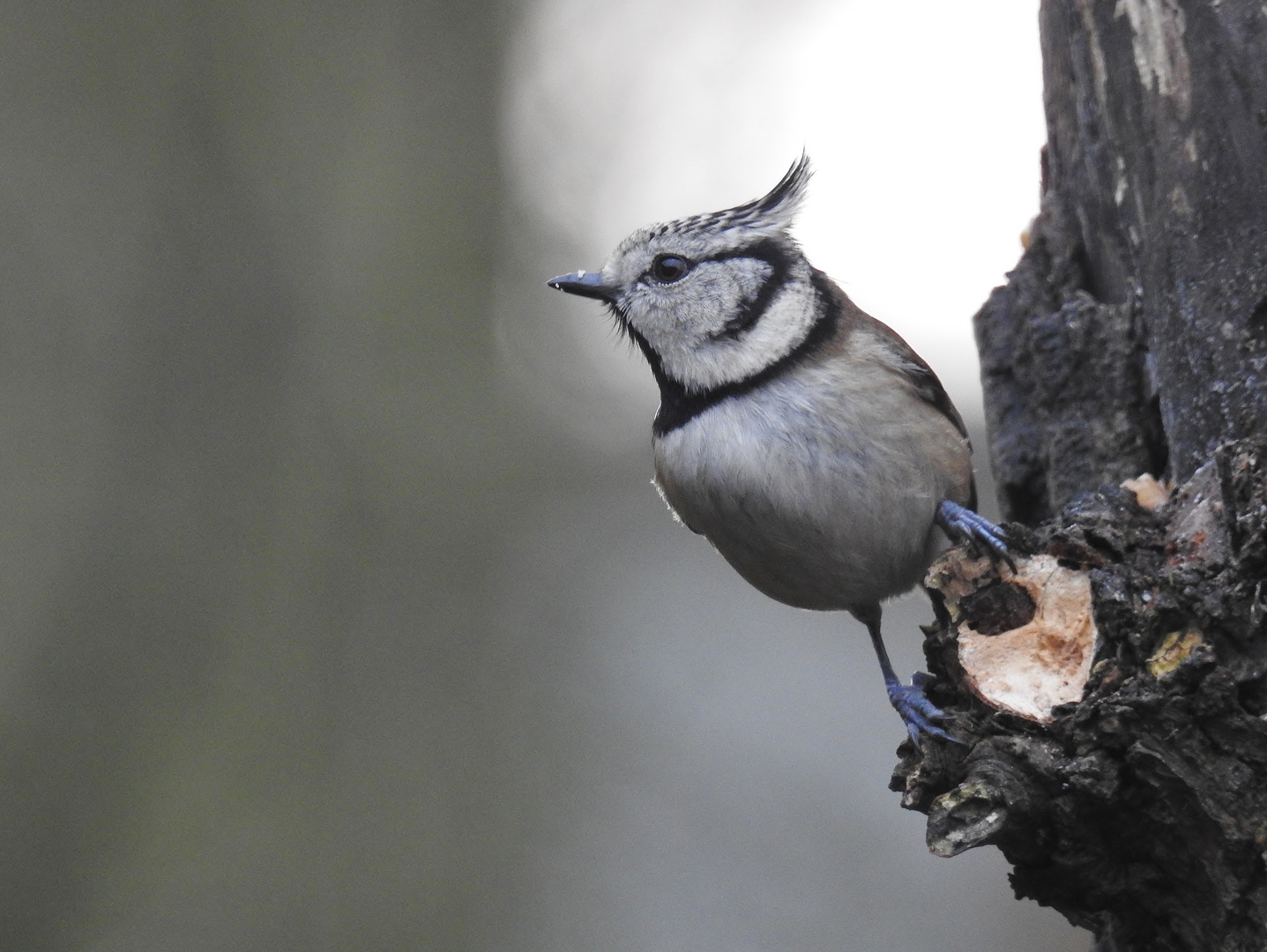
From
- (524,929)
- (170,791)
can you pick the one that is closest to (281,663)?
(170,791)

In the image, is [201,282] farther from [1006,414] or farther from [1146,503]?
[1146,503]

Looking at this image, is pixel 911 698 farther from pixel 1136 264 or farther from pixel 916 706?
pixel 1136 264

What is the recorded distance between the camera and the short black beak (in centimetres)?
352

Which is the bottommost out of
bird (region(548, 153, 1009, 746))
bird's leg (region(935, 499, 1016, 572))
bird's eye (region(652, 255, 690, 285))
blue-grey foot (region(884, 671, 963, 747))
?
blue-grey foot (region(884, 671, 963, 747))

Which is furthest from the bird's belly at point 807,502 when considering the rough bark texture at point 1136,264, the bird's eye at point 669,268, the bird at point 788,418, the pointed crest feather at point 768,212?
the pointed crest feather at point 768,212

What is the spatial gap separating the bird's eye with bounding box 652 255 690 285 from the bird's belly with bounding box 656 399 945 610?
54 cm

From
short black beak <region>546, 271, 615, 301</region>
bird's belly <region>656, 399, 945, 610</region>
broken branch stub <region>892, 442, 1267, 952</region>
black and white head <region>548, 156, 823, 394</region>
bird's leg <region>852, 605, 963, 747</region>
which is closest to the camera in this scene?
broken branch stub <region>892, 442, 1267, 952</region>

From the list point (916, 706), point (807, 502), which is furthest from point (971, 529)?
point (916, 706)

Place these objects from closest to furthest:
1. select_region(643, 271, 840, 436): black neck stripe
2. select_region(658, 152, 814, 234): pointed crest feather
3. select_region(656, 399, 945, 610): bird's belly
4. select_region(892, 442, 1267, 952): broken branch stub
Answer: select_region(892, 442, 1267, 952): broken branch stub < select_region(656, 399, 945, 610): bird's belly < select_region(643, 271, 840, 436): black neck stripe < select_region(658, 152, 814, 234): pointed crest feather

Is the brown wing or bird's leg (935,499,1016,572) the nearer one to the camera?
bird's leg (935,499,1016,572)

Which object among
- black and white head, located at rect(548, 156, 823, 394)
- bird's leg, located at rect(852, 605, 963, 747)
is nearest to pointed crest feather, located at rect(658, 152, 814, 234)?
black and white head, located at rect(548, 156, 823, 394)

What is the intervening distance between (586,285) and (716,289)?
1.46 feet

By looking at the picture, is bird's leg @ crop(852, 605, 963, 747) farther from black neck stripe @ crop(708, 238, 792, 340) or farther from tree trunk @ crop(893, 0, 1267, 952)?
black neck stripe @ crop(708, 238, 792, 340)

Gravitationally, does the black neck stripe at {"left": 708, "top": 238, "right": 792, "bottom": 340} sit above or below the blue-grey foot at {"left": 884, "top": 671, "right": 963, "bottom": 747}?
above
